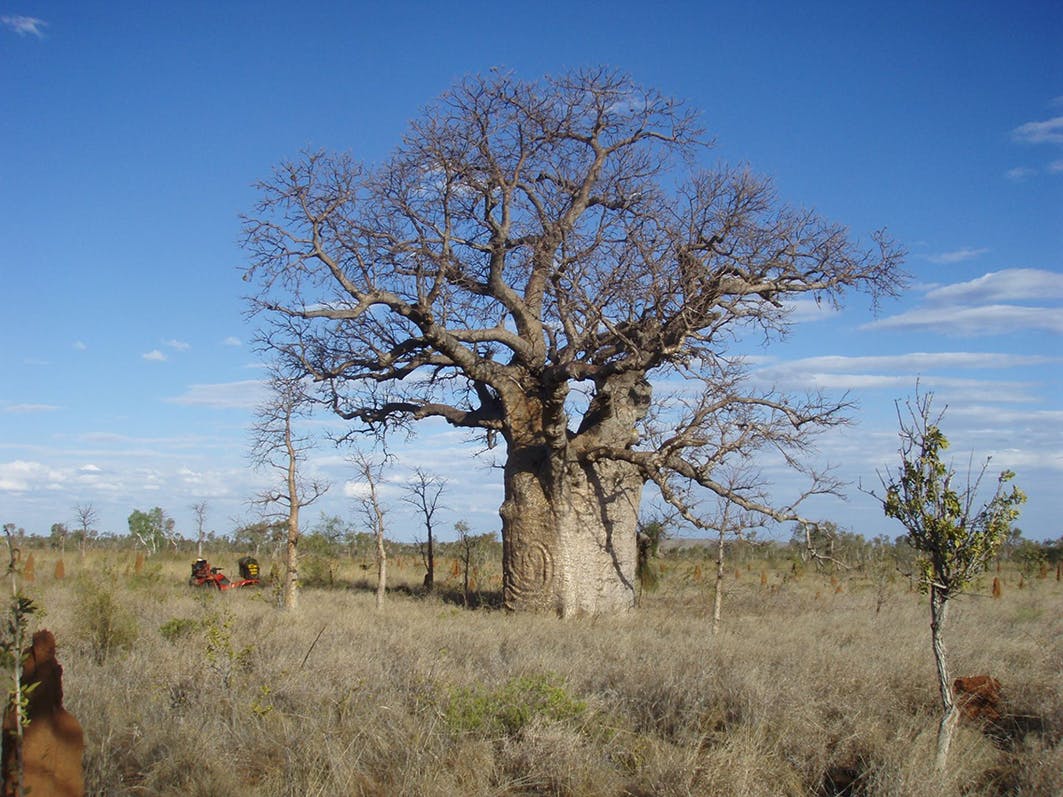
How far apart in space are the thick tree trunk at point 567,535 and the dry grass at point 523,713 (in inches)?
106

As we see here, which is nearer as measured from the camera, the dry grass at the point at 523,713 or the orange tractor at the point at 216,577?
the dry grass at the point at 523,713

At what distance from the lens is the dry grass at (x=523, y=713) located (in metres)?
5.32

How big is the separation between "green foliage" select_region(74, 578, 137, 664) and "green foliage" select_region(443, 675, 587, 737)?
14.6ft

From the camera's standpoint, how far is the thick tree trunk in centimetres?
1351

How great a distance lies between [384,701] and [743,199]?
942 cm

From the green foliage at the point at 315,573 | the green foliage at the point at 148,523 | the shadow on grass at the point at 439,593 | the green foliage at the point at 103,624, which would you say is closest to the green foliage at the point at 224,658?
the green foliage at the point at 103,624

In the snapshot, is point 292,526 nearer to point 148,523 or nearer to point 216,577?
point 216,577

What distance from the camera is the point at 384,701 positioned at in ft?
21.5

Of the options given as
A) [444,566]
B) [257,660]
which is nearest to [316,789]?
[257,660]

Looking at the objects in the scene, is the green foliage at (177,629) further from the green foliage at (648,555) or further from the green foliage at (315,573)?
the green foliage at (315,573)

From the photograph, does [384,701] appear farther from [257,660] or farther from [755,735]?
[755,735]

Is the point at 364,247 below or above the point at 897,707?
above

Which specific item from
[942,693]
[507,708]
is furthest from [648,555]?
[942,693]

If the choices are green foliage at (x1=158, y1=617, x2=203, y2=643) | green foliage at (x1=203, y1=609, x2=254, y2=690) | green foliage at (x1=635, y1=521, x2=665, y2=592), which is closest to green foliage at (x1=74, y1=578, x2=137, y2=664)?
green foliage at (x1=158, y1=617, x2=203, y2=643)
